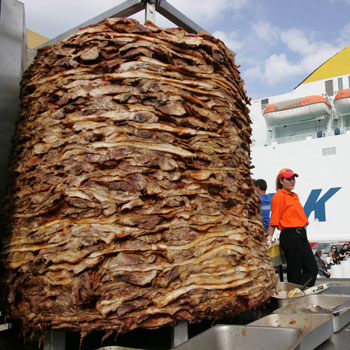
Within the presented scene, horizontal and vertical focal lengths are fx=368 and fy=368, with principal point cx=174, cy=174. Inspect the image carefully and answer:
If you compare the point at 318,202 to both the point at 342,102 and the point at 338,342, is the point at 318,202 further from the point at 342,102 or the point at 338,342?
the point at 338,342

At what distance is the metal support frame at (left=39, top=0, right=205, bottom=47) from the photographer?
2164 mm

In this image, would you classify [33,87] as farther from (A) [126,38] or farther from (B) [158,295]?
(B) [158,295]

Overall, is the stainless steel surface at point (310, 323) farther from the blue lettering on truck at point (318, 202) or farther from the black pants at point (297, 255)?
the blue lettering on truck at point (318, 202)

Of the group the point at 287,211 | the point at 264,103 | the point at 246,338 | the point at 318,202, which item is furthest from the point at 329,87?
the point at 246,338

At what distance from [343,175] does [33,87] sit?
13808mm

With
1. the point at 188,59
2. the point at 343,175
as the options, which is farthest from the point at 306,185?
the point at 188,59

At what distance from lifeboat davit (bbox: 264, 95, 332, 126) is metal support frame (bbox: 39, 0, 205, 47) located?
13.6 metres

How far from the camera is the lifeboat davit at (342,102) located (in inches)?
556

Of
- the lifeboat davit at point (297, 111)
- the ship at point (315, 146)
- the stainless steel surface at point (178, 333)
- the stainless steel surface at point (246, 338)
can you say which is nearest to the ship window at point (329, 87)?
the ship at point (315, 146)

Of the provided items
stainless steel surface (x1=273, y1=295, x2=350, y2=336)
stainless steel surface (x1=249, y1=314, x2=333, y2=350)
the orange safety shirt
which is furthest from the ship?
stainless steel surface (x1=249, y1=314, x2=333, y2=350)

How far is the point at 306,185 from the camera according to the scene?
14.5 metres

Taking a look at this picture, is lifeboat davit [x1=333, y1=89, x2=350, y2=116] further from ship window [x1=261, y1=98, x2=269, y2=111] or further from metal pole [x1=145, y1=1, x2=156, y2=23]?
metal pole [x1=145, y1=1, x2=156, y2=23]

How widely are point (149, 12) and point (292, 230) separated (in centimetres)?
276

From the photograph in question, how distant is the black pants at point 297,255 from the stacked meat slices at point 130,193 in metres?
2.00
